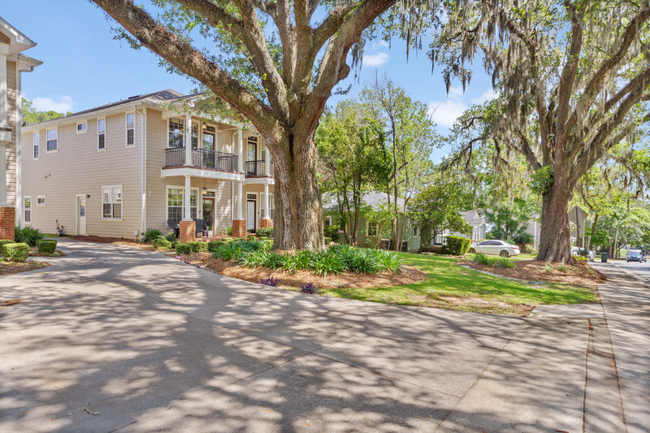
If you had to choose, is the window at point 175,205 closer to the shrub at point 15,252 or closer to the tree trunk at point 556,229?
the shrub at point 15,252

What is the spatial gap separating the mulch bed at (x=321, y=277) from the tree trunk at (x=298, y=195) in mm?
1383

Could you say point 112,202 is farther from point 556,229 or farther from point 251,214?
point 556,229

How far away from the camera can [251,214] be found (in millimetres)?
23469

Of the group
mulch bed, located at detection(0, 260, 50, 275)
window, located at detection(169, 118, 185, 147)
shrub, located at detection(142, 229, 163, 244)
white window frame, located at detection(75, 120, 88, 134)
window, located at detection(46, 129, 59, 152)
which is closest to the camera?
mulch bed, located at detection(0, 260, 50, 275)

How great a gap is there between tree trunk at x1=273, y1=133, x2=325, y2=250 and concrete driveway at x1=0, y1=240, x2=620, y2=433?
3.60 meters

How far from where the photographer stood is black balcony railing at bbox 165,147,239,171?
17938 millimetres

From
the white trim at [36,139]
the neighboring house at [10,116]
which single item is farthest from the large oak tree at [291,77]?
the white trim at [36,139]

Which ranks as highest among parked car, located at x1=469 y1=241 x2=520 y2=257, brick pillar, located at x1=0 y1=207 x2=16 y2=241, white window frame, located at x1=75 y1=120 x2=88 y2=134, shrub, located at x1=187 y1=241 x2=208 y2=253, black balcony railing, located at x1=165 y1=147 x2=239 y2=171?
white window frame, located at x1=75 y1=120 x2=88 y2=134

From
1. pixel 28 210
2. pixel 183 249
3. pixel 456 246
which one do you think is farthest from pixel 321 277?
pixel 28 210

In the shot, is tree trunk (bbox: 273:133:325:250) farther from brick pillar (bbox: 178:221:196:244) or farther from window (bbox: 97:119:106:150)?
window (bbox: 97:119:106:150)

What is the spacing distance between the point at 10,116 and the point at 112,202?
616cm

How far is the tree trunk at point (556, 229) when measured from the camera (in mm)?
13602

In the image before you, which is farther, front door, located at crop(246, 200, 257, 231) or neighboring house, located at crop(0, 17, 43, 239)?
front door, located at crop(246, 200, 257, 231)

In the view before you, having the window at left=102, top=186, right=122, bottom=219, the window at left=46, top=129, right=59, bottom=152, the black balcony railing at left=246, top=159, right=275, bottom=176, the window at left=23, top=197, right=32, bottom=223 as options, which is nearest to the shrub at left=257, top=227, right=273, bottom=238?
the black balcony railing at left=246, top=159, right=275, bottom=176
